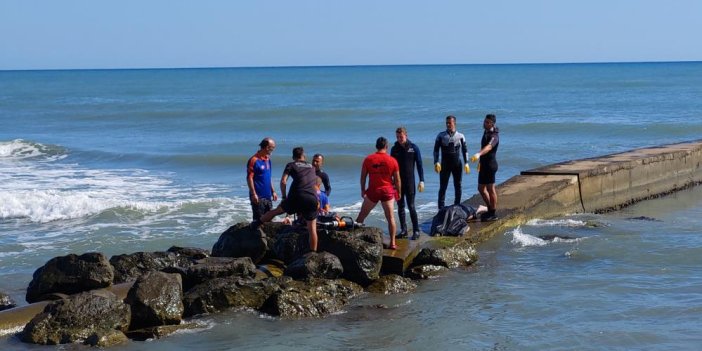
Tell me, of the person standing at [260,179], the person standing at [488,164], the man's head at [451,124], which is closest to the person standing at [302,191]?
the person standing at [260,179]

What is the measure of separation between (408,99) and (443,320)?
170 ft

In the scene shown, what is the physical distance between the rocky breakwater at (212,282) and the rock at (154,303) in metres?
0.01

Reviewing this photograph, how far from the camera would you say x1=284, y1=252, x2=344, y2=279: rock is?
11062 mm

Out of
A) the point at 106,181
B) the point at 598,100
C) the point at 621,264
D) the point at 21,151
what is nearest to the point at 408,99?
the point at 598,100

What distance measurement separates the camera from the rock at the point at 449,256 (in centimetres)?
1209

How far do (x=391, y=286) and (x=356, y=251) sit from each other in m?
0.58

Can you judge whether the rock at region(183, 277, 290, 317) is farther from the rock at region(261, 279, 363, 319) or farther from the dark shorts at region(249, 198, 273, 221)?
the dark shorts at region(249, 198, 273, 221)

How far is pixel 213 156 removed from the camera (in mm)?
28812

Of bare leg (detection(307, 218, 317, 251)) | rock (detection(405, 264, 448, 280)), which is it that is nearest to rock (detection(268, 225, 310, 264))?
bare leg (detection(307, 218, 317, 251))

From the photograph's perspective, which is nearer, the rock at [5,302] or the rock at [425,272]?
the rock at [5,302]

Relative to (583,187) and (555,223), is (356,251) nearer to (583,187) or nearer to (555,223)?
(555,223)

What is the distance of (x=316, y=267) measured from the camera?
1109 cm

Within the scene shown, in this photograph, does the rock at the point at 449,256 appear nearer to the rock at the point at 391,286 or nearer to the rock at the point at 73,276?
the rock at the point at 391,286

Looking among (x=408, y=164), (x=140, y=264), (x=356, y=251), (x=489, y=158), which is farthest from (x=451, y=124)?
(x=140, y=264)
